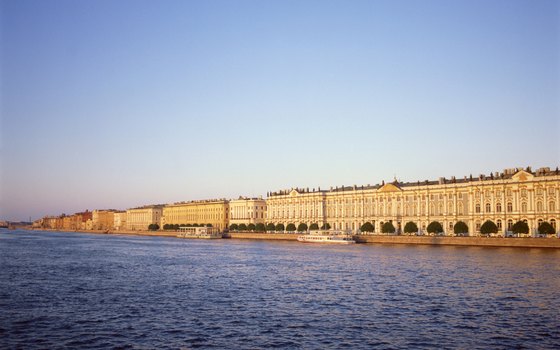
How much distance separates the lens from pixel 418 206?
83.6 metres

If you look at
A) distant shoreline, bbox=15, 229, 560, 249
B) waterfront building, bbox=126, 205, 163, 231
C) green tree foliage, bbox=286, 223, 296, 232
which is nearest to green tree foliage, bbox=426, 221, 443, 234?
distant shoreline, bbox=15, 229, 560, 249

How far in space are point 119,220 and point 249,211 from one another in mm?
82277

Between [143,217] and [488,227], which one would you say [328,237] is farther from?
[143,217]

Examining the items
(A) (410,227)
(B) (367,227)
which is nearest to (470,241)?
(A) (410,227)

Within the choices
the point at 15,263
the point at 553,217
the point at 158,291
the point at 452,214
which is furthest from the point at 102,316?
the point at 452,214

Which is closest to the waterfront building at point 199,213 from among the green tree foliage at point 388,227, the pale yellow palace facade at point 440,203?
the pale yellow palace facade at point 440,203

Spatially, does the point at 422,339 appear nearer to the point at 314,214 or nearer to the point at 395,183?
the point at 395,183

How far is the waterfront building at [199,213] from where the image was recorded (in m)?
136

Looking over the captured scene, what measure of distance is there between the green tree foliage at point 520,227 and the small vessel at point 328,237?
73.4 ft

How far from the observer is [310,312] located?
2209 centimetres

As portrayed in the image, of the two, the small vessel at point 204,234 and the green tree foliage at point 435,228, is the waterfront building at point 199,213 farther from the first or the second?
the green tree foliage at point 435,228

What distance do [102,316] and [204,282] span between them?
10908 mm

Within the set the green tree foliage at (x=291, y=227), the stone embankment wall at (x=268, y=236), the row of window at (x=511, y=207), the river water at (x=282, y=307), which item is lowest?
the river water at (x=282, y=307)

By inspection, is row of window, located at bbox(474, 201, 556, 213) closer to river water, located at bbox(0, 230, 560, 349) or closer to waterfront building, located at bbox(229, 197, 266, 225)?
river water, located at bbox(0, 230, 560, 349)
